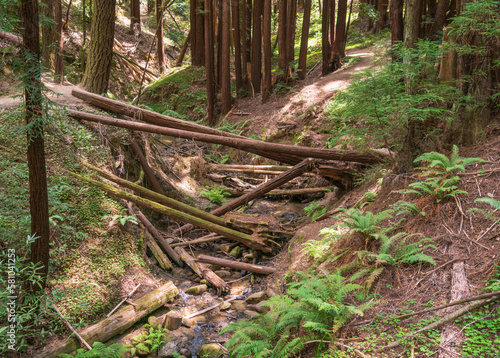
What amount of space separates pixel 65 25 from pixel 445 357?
21452mm

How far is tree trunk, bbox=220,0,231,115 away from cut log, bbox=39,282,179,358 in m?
10.8

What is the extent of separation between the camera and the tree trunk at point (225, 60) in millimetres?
14172

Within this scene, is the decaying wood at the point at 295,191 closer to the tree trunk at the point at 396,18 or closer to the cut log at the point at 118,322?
the tree trunk at the point at 396,18

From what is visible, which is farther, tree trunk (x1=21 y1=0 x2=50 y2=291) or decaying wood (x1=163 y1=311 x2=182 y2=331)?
decaying wood (x1=163 y1=311 x2=182 y2=331)

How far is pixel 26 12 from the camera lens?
3.56 metres

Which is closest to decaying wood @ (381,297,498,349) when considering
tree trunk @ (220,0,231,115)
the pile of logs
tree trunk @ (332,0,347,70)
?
the pile of logs

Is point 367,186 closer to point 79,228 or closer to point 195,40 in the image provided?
point 79,228

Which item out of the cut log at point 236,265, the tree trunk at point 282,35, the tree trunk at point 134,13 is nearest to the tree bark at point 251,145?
the cut log at point 236,265

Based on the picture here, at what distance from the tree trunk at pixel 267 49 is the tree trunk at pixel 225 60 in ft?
4.99

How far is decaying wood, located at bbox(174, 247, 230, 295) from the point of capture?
6728 mm

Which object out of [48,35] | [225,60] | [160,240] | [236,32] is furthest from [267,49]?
[160,240]

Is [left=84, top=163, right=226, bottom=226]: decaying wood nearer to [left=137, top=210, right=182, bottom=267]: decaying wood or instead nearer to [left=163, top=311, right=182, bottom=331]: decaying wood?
[left=137, top=210, right=182, bottom=267]: decaying wood

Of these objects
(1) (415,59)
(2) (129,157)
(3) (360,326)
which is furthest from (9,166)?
(1) (415,59)

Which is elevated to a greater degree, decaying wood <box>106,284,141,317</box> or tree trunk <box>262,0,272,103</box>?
tree trunk <box>262,0,272,103</box>
